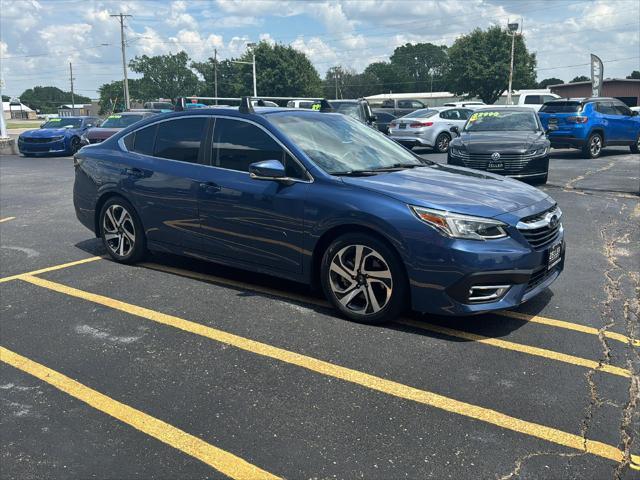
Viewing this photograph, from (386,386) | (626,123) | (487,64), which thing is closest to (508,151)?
(386,386)

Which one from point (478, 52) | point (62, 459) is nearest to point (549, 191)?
point (62, 459)

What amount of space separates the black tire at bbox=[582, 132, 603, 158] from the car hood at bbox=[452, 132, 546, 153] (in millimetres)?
5923

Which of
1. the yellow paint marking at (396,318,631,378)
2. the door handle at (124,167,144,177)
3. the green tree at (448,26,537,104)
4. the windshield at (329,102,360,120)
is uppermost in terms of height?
the green tree at (448,26,537,104)

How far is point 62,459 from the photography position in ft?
9.23

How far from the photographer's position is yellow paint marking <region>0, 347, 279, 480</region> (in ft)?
8.96

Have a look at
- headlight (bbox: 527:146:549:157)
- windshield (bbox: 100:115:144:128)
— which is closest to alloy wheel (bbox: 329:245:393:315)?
headlight (bbox: 527:146:549:157)

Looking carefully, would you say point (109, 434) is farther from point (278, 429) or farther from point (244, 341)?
point (244, 341)

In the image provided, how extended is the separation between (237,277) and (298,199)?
1.47 meters

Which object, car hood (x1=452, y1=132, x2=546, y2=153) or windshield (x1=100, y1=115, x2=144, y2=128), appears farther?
windshield (x1=100, y1=115, x2=144, y2=128)

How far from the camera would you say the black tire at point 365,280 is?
4.21 m

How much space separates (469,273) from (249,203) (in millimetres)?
1925

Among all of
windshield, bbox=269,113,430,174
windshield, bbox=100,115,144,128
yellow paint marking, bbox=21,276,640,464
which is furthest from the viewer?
windshield, bbox=100,115,144,128

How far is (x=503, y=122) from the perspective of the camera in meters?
12.2

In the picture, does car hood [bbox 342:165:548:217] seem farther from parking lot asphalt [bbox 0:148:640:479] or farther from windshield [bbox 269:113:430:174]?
parking lot asphalt [bbox 0:148:640:479]
